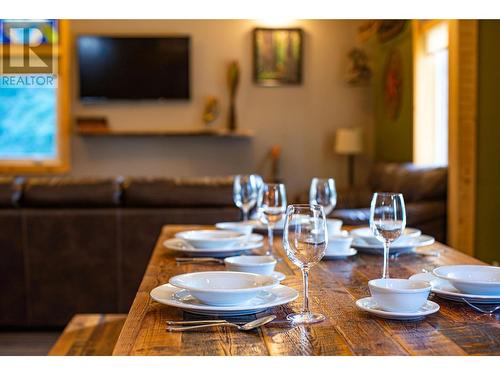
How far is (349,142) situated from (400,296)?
654 cm

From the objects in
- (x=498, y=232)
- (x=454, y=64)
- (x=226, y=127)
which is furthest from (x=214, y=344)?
(x=226, y=127)

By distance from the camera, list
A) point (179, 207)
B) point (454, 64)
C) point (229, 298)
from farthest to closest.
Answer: point (454, 64)
point (179, 207)
point (229, 298)

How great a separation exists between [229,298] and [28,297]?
2.98 m

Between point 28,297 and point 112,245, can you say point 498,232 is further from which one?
point 28,297

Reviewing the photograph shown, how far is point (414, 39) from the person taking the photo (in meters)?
6.72

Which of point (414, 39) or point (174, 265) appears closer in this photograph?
point (174, 265)

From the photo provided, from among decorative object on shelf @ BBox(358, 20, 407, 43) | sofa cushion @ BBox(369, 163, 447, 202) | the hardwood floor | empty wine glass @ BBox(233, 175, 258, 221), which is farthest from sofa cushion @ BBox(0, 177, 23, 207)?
decorative object on shelf @ BBox(358, 20, 407, 43)

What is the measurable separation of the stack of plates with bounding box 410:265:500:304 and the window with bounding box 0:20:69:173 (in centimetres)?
705

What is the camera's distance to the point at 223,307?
55.1 inches

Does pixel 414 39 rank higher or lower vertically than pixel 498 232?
higher

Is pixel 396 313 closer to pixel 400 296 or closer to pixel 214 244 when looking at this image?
pixel 400 296

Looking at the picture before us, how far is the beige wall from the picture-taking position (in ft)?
27.1

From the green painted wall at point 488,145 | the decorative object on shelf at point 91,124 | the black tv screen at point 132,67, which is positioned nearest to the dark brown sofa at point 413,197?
the green painted wall at point 488,145
